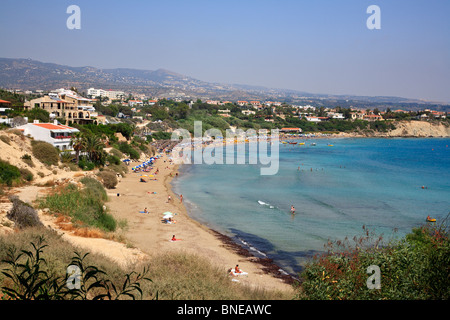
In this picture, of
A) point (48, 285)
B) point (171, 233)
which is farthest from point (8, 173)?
point (48, 285)

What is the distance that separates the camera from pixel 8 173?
786 inches

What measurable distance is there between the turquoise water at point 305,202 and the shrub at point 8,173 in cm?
989

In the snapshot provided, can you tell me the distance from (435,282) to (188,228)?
1421 centimetres

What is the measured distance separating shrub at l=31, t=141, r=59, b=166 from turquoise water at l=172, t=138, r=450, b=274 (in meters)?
9.18

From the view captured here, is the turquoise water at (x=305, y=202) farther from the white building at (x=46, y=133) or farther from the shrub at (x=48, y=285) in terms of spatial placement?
the shrub at (x=48, y=285)

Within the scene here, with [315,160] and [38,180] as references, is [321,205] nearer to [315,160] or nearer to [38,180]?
[38,180]

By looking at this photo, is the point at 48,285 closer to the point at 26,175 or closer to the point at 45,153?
the point at 26,175

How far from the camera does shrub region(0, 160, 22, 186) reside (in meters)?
19.5

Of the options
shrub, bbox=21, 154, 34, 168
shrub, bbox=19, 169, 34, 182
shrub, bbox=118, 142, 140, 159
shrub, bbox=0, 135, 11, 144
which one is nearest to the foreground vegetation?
shrub, bbox=19, 169, 34, 182

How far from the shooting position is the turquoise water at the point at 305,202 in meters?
19.2

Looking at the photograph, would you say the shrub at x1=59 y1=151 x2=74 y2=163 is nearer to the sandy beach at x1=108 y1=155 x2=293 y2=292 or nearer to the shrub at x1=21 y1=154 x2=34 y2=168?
the shrub at x1=21 y1=154 x2=34 y2=168
